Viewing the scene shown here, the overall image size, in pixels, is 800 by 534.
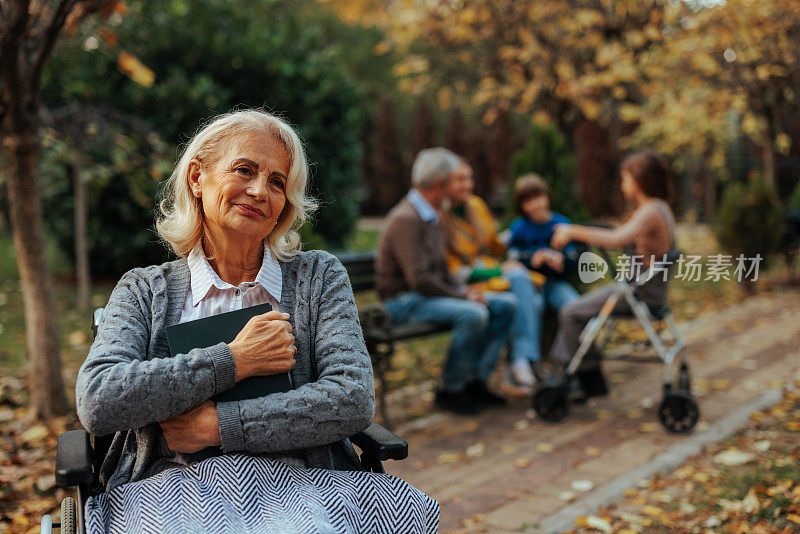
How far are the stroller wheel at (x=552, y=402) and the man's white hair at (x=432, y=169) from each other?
5.32 feet

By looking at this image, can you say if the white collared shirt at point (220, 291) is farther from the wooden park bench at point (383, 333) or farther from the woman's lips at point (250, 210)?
the wooden park bench at point (383, 333)

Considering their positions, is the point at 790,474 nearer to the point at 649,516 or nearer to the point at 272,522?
the point at 649,516

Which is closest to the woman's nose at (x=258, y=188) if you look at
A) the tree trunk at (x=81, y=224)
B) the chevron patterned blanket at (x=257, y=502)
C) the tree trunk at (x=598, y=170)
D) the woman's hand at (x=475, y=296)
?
the chevron patterned blanket at (x=257, y=502)

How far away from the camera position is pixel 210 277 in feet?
8.29

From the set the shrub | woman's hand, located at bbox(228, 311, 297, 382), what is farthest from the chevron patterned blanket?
the shrub

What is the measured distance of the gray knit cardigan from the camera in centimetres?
219

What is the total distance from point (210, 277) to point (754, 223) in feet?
29.8

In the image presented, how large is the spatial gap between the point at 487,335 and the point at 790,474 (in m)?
2.26

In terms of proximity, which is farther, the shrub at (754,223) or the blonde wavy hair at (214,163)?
the shrub at (754,223)

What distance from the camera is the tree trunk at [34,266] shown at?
4754 mm

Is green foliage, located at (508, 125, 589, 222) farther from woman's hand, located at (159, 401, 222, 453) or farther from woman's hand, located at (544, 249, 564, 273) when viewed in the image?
woman's hand, located at (159, 401, 222, 453)

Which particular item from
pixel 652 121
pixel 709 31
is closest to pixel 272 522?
pixel 709 31

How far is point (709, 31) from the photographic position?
29.6 feet

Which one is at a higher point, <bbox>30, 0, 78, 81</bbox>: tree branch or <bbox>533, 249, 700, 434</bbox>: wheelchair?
<bbox>30, 0, 78, 81</bbox>: tree branch
